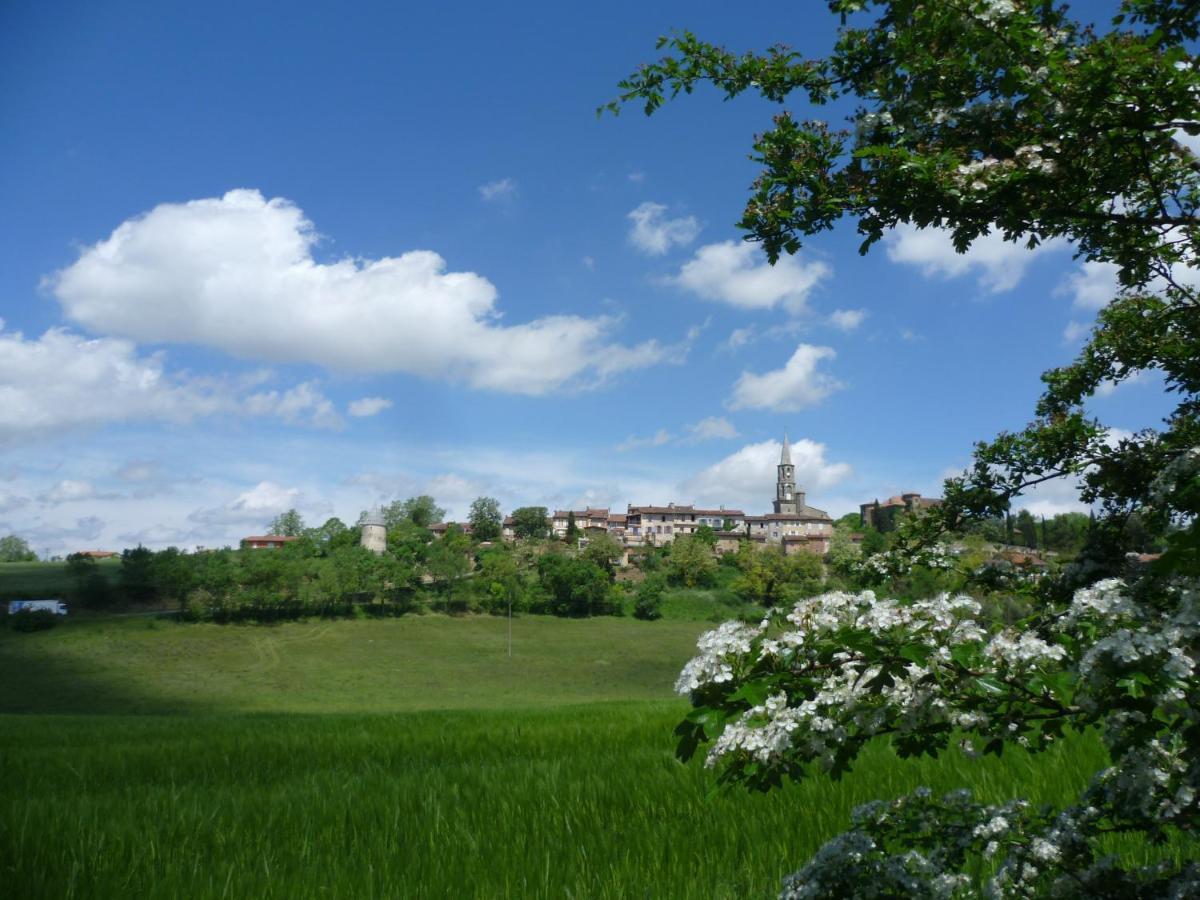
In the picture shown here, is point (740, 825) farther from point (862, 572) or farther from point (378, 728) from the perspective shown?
point (378, 728)

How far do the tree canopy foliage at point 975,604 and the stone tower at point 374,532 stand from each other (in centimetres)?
15253

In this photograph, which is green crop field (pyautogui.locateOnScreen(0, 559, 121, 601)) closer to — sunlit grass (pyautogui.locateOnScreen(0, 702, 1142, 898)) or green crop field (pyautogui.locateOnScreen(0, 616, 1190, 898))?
green crop field (pyautogui.locateOnScreen(0, 616, 1190, 898))

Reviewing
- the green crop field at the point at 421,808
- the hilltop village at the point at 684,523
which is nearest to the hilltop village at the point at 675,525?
the hilltop village at the point at 684,523

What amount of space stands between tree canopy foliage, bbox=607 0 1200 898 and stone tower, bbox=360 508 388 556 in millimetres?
152530

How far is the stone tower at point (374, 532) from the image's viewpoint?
151 metres

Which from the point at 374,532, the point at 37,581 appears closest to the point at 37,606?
the point at 37,581

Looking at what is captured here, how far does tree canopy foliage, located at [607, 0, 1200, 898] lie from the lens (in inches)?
91.4

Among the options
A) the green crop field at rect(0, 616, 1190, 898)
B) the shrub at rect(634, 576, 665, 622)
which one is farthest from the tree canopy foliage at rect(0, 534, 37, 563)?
the green crop field at rect(0, 616, 1190, 898)

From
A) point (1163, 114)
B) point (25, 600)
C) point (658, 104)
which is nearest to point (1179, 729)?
point (1163, 114)

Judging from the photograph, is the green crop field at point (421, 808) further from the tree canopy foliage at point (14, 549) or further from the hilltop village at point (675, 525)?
the tree canopy foliage at point (14, 549)

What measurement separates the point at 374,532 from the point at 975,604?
160 m

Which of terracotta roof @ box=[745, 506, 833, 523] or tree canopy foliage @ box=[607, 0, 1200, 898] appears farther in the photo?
terracotta roof @ box=[745, 506, 833, 523]

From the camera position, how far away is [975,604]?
2.58 metres

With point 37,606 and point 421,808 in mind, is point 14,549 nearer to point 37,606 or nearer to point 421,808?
point 37,606
